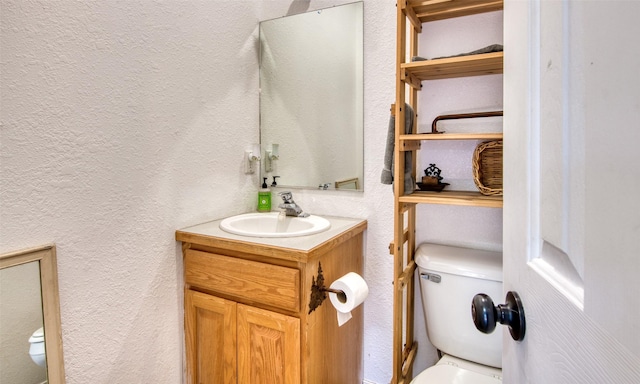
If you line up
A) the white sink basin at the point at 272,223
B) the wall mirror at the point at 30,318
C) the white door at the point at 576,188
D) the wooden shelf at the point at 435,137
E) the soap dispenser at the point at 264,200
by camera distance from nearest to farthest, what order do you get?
1. the white door at the point at 576,188
2. the wall mirror at the point at 30,318
3. the wooden shelf at the point at 435,137
4. the white sink basin at the point at 272,223
5. the soap dispenser at the point at 264,200

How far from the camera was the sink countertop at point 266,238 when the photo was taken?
1233mm

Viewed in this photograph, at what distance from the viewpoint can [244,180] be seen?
5.95 feet

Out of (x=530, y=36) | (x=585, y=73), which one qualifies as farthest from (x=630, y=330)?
(x=530, y=36)

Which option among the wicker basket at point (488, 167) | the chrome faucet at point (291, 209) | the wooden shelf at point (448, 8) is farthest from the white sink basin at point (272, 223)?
the wooden shelf at point (448, 8)

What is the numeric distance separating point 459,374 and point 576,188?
117 centimetres

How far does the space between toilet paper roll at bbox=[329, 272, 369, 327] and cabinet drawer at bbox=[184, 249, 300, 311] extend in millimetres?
169

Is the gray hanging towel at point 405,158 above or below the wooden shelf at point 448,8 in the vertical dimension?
below

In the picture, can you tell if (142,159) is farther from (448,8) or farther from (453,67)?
(448,8)

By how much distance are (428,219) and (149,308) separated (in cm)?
120

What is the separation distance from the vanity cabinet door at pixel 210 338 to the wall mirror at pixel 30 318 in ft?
1.53

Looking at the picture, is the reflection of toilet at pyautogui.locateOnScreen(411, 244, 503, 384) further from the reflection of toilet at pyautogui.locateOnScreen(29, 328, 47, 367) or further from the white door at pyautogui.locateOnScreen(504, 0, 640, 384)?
the reflection of toilet at pyautogui.locateOnScreen(29, 328, 47, 367)

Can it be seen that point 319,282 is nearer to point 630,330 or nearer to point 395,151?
point 395,151

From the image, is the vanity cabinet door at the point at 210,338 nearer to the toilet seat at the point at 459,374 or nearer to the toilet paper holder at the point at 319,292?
the toilet paper holder at the point at 319,292

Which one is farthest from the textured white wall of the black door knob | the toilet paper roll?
the black door knob
